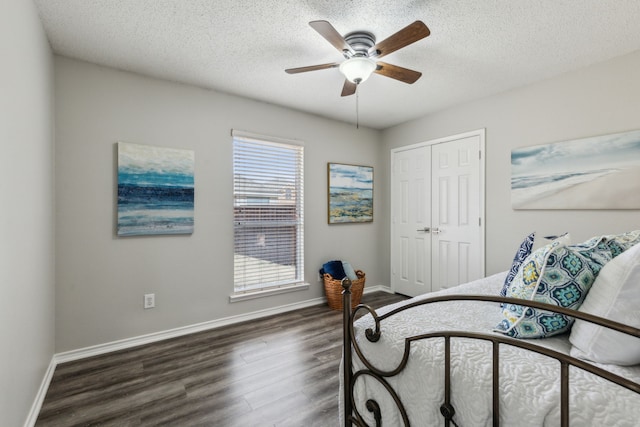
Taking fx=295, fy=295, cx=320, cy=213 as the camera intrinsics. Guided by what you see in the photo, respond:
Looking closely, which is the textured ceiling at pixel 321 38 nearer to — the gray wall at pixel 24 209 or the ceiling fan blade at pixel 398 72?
the ceiling fan blade at pixel 398 72

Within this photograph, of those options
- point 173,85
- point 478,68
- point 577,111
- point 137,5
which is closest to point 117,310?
point 173,85

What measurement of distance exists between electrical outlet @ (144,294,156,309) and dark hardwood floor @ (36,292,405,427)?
34 centimetres

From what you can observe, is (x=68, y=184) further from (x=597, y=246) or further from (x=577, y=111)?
(x=577, y=111)

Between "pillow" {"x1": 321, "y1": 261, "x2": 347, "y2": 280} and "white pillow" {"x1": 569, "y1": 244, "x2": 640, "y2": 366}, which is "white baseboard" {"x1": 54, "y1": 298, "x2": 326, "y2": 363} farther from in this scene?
"white pillow" {"x1": 569, "y1": 244, "x2": 640, "y2": 366}

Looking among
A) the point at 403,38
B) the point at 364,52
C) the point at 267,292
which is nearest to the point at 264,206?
the point at 267,292

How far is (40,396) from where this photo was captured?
1822 mm

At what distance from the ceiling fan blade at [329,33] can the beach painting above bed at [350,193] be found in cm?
201

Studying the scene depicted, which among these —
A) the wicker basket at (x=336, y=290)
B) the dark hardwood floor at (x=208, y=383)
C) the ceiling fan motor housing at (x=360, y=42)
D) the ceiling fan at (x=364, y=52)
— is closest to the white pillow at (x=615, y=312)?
the dark hardwood floor at (x=208, y=383)

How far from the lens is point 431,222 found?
12.3 ft

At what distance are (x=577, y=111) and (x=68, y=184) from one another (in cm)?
431

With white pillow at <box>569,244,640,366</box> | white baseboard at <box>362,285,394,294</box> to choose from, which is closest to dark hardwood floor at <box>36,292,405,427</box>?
white pillow at <box>569,244,640,366</box>

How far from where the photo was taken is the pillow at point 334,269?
3662 mm

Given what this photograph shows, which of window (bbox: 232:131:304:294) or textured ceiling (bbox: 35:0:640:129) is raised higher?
textured ceiling (bbox: 35:0:640:129)

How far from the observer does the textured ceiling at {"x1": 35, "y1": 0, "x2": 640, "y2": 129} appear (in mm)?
1818
